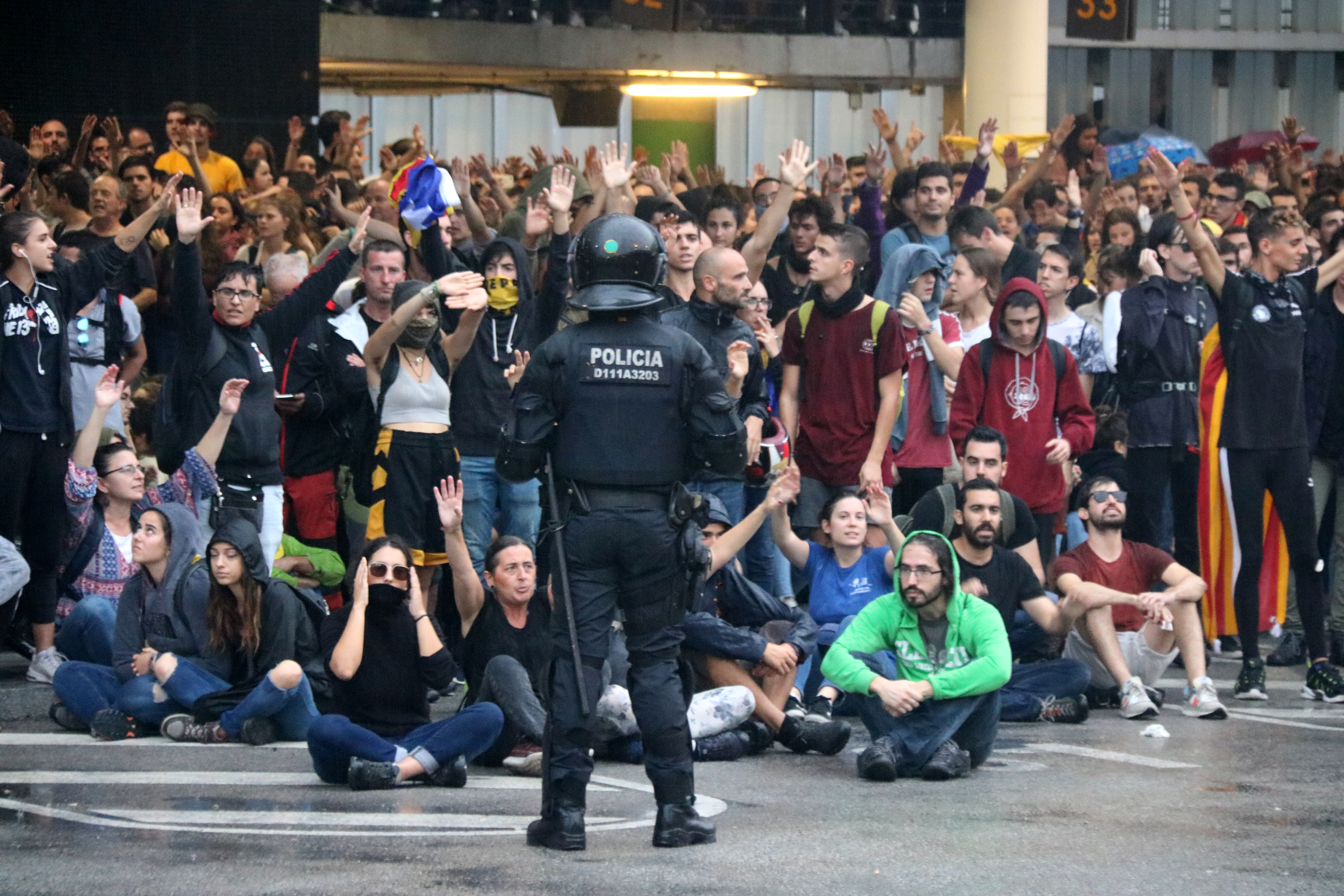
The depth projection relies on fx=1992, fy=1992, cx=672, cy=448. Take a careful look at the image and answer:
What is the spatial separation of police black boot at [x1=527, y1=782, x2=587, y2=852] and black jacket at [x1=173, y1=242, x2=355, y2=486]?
11.3 feet

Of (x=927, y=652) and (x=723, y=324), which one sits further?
(x=723, y=324)

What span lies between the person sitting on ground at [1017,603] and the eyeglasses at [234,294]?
11.4ft

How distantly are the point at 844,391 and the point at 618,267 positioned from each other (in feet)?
11.1

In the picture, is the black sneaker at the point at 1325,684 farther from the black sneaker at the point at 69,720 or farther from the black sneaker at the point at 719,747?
the black sneaker at the point at 69,720

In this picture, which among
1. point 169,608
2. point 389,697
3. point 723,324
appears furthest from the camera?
point 723,324

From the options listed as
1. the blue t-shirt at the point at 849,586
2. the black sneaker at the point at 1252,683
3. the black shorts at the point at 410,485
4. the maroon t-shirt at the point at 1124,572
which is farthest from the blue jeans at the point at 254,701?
the black sneaker at the point at 1252,683

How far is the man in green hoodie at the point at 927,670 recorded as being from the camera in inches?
298

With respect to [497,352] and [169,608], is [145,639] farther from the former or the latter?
[497,352]

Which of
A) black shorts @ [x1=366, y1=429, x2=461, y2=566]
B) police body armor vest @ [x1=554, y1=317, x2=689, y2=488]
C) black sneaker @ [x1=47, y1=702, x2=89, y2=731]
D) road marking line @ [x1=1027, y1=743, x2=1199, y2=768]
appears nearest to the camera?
police body armor vest @ [x1=554, y1=317, x2=689, y2=488]

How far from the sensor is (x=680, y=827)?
20.6 ft

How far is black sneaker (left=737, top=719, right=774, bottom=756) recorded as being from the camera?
26.7 feet

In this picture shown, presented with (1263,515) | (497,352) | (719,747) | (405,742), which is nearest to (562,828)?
(405,742)

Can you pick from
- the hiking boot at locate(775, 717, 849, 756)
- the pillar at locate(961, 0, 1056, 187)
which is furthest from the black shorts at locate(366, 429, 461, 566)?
the pillar at locate(961, 0, 1056, 187)

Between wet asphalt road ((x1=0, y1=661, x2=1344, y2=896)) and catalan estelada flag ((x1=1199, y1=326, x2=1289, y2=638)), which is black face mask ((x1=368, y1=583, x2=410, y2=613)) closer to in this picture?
wet asphalt road ((x1=0, y1=661, x2=1344, y2=896))
